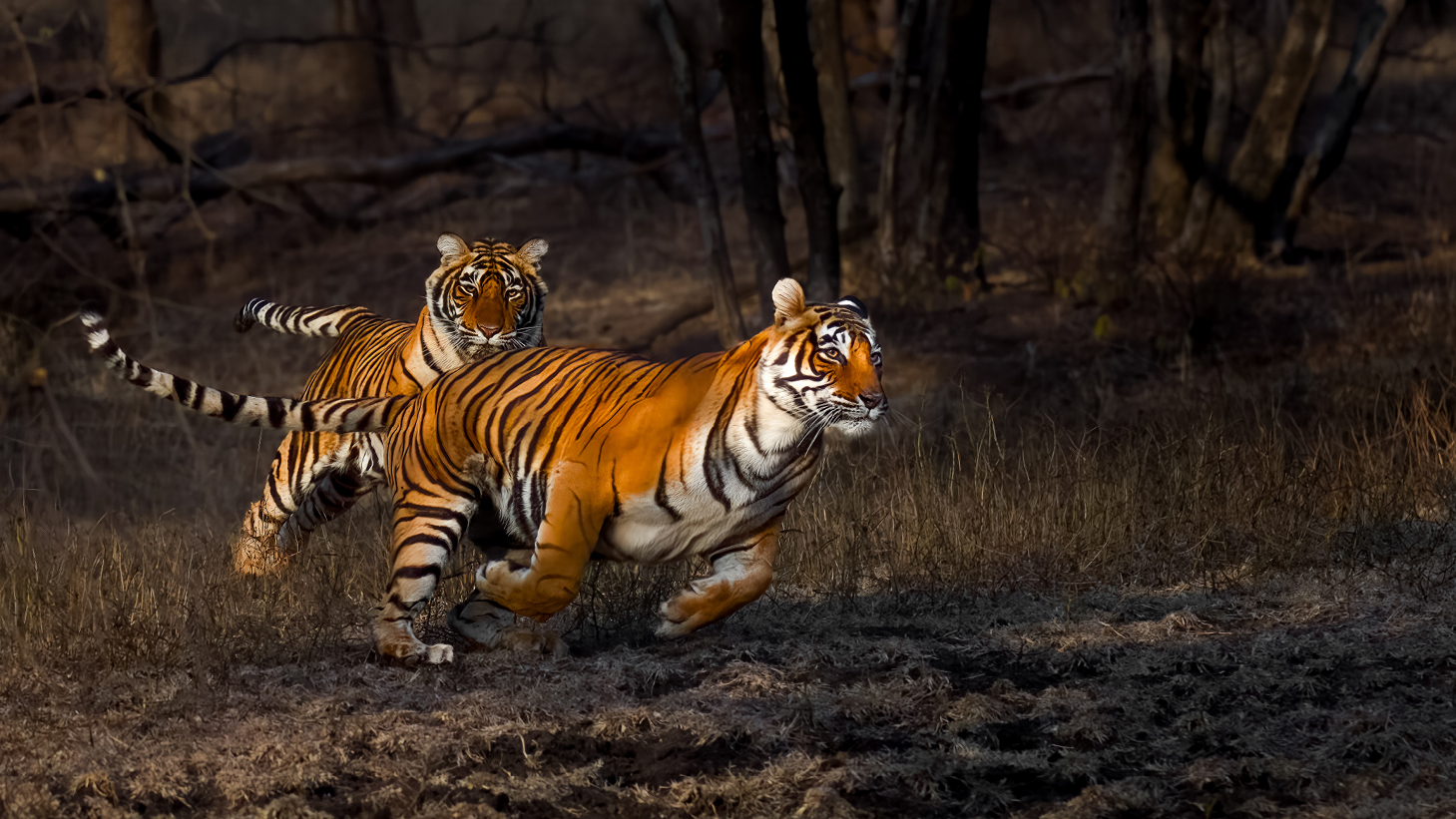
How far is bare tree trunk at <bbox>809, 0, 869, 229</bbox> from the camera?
474 inches

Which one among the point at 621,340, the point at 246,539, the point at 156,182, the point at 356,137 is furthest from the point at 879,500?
the point at 356,137

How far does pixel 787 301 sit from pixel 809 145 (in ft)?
19.9

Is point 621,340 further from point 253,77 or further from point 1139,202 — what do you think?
point 253,77

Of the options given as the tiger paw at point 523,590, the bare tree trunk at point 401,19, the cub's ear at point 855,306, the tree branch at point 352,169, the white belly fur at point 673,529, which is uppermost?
the bare tree trunk at point 401,19

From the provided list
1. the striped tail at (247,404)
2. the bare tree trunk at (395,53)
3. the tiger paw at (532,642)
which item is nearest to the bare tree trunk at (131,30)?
the bare tree trunk at (395,53)

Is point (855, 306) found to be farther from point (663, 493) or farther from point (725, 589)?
point (725, 589)

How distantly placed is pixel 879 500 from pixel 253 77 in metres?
19.1

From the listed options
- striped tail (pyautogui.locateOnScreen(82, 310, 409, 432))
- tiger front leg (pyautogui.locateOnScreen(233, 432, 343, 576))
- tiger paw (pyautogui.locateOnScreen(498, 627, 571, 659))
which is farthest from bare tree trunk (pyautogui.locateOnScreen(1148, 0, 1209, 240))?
tiger paw (pyautogui.locateOnScreen(498, 627, 571, 659))

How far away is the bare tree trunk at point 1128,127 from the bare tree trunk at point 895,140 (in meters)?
1.50

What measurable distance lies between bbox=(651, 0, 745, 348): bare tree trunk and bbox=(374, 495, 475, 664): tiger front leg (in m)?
5.46

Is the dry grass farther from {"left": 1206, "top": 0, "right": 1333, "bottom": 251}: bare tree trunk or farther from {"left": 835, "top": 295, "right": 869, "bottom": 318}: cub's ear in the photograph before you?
{"left": 1206, "top": 0, "right": 1333, "bottom": 251}: bare tree trunk

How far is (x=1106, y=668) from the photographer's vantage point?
4199 millimetres

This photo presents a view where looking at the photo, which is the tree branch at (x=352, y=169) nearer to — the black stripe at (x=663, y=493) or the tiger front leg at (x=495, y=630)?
the tiger front leg at (x=495, y=630)

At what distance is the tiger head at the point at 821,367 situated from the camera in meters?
3.75
